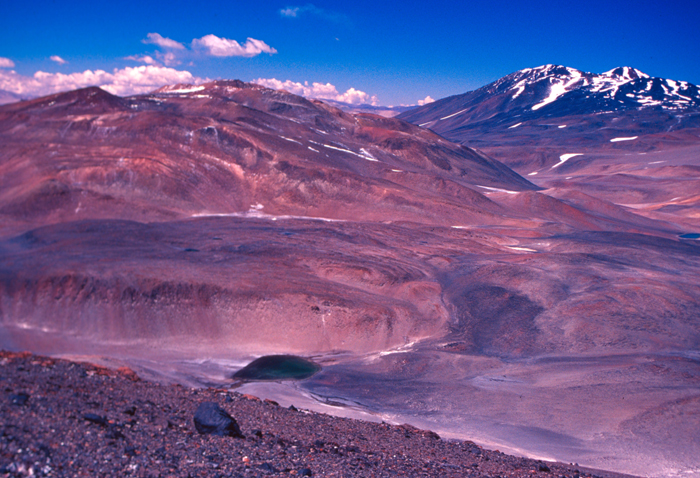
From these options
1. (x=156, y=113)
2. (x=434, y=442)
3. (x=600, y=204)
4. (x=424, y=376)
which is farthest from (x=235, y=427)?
(x=600, y=204)

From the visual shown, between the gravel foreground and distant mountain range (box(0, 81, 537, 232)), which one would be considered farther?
distant mountain range (box(0, 81, 537, 232))

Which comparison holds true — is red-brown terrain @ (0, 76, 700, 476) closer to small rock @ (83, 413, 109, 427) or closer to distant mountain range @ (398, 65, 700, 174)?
small rock @ (83, 413, 109, 427)

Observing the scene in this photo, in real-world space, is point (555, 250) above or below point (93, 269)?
above

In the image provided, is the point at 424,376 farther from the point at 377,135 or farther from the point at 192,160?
the point at 377,135

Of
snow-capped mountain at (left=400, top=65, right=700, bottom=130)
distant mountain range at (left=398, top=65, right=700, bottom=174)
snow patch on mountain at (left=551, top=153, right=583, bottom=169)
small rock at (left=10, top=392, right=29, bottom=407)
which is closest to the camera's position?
small rock at (left=10, top=392, right=29, bottom=407)

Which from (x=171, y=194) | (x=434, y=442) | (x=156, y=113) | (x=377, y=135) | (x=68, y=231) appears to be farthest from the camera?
(x=377, y=135)

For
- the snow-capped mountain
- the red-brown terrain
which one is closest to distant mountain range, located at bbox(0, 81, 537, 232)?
the red-brown terrain
